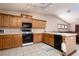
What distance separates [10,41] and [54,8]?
165 cm

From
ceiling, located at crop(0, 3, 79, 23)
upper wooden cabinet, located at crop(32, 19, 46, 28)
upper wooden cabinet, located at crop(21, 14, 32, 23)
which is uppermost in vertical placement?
ceiling, located at crop(0, 3, 79, 23)

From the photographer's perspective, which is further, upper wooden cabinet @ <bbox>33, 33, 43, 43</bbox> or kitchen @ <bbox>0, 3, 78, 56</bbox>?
upper wooden cabinet @ <bbox>33, 33, 43, 43</bbox>

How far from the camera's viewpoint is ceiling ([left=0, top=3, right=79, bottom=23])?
1602 mm

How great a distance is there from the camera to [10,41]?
2555mm

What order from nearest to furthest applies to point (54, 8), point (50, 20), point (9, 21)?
point (54, 8) < point (50, 20) < point (9, 21)

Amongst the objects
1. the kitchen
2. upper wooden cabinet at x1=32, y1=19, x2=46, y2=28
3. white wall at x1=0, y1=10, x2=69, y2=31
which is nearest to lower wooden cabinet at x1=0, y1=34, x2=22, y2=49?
the kitchen

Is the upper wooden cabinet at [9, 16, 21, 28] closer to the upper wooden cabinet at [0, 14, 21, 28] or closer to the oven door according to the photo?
the upper wooden cabinet at [0, 14, 21, 28]

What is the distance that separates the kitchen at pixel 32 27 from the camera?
1791 mm

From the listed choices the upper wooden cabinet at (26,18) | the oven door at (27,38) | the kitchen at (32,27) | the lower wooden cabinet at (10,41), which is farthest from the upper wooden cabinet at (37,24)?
the lower wooden cabinet at (10,41)

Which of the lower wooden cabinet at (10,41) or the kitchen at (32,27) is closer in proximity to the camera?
the kitchen at (32,27)

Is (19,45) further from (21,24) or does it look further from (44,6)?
(44,6)

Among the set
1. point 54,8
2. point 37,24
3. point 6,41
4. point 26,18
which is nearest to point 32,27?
point 37,24

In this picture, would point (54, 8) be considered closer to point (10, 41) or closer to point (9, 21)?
point (9, 21)

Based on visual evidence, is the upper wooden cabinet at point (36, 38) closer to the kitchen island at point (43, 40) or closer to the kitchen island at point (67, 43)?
the kitchen island at point (43, 40)
